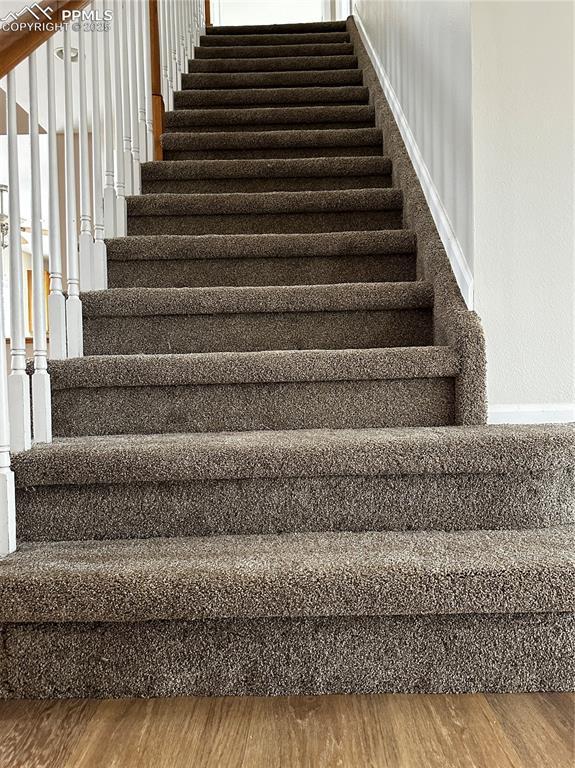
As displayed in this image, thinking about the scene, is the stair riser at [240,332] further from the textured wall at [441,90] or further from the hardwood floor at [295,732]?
the hardwood floor at [295,732]

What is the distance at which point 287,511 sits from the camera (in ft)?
4.09

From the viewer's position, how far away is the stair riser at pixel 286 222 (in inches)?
87.6

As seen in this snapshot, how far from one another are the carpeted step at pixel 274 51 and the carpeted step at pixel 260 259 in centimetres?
224

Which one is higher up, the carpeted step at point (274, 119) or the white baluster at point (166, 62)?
the white baluster at point (166, 62)

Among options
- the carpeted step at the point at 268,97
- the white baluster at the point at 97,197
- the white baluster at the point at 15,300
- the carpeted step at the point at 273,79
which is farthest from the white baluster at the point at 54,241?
the carpeted step at the point at 273,79

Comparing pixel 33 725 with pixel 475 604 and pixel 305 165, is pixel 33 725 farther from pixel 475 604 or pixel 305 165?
pixel 305 165

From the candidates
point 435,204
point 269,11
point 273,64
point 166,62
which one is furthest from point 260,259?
point 269,11

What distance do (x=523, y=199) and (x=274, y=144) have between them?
140 cm

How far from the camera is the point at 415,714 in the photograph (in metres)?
1.00

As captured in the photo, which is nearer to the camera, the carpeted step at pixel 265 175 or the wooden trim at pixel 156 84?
the carpeted step at pixel 265 175

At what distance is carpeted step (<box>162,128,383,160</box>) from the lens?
2.68 metres

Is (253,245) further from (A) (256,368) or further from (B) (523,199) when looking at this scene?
(B) (523,199)

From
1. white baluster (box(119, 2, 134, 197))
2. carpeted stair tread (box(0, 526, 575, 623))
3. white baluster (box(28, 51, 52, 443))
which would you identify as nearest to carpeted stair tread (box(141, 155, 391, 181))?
white baluster (box(119, 2, 134, 197))

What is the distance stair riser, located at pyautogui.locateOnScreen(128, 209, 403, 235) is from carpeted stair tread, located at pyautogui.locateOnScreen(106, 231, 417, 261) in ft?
0.88
